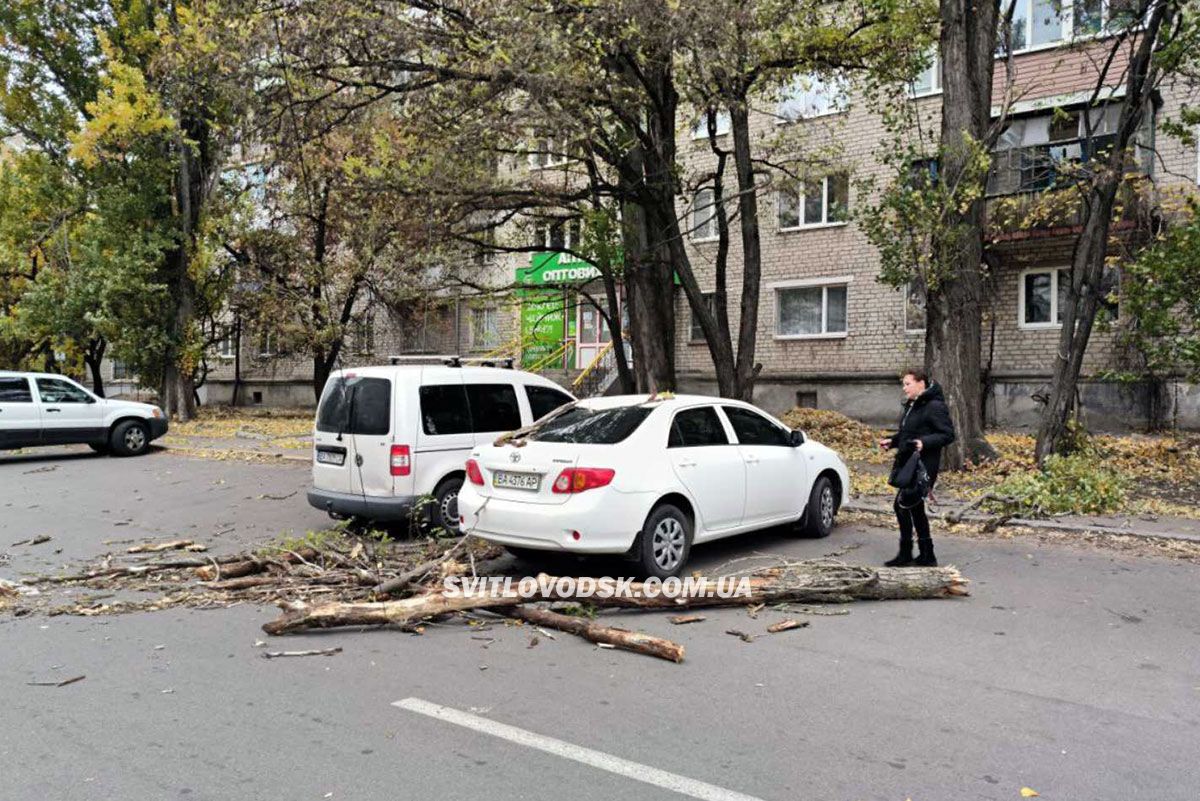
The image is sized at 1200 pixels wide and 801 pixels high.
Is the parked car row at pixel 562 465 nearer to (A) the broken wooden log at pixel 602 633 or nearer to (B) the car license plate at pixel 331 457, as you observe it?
(B) the car license plate at pixel 331 457

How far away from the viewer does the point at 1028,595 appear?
6.76 m

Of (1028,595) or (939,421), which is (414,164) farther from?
(1028,595)

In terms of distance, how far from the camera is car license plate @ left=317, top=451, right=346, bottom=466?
29.7ft

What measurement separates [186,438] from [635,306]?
1229 cm

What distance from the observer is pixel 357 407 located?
9.02 metres

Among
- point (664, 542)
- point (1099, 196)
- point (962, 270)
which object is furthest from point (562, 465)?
point (1099, 196)

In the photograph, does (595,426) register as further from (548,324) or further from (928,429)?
(548,324)

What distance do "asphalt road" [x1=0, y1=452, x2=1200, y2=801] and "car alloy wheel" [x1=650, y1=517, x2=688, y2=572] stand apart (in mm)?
798

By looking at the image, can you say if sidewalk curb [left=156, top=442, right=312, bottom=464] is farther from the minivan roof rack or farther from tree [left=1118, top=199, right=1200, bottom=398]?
tree [left=1118, top=199, right=1200, bottom=398]

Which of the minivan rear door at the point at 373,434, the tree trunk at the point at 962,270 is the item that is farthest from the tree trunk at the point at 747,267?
the minivan rear door at the point at 373,434

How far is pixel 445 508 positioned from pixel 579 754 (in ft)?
17.5

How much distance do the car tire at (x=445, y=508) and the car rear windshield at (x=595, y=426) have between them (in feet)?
5.79

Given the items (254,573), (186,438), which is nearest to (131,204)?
(186,438)

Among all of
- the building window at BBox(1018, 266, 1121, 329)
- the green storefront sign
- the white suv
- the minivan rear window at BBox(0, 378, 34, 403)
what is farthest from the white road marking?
the green storefront sign
